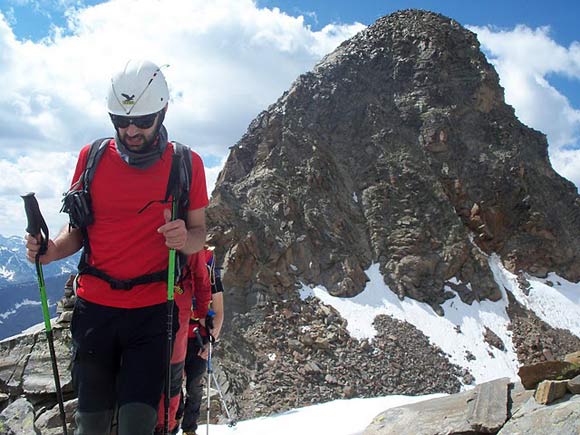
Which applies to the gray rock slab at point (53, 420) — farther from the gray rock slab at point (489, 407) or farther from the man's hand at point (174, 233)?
the gray rock slab at point (489, 407)

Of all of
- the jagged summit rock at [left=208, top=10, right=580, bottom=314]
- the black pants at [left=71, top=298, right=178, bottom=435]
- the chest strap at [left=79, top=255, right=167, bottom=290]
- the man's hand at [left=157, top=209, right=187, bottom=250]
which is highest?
the jagged summit rock at [left=208, top=10, right=580, bottom=314]

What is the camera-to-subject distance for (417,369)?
2412 centimetres

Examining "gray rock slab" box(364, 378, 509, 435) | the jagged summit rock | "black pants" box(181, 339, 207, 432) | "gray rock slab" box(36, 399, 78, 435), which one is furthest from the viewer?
the jagged summit rock

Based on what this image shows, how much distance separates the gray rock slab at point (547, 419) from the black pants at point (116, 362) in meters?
3.79

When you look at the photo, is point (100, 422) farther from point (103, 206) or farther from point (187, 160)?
point (187, 160)

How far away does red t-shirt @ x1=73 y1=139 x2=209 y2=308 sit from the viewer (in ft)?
10.6

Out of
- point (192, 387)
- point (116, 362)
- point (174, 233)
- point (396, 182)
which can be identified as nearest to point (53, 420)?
point (192, 387)

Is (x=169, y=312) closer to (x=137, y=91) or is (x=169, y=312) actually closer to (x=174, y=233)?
(x=174, y=233)

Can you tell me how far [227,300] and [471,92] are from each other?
103 feet

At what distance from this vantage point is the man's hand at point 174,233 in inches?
122

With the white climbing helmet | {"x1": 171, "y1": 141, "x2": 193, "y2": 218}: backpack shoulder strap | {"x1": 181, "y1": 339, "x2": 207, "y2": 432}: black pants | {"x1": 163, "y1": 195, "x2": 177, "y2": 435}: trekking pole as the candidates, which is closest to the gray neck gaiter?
{"x1": 171, "y1": 141, "x2": 193, "y2": 218}: backpack shoulder strap

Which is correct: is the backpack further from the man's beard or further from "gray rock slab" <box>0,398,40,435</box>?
"gray rock slab" <box>0,398,40,435</box>

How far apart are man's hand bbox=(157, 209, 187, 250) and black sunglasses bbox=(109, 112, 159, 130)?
707 mm

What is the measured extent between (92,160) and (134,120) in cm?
42
